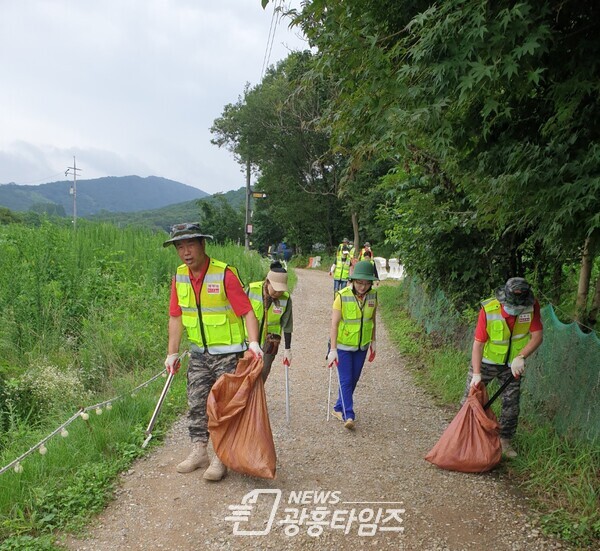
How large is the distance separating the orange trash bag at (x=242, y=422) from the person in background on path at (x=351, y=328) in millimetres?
1457

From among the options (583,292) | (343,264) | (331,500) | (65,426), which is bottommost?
(331,500)

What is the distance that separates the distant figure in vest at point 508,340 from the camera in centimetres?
434

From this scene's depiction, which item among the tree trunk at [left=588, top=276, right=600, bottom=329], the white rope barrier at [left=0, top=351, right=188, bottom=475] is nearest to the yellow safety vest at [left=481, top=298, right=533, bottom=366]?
the tree trunk at [left=588, top=276, right=600, bottom=329]

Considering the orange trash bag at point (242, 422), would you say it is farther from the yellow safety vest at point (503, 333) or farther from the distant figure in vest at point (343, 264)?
the distant figure in vest at point (343, 264)

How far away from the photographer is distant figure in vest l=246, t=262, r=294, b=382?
16.7ft

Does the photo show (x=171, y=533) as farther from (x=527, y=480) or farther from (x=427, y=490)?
(x=527, y=480)

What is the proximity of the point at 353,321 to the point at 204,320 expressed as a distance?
5.58 ft

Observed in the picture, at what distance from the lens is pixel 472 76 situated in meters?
2.48

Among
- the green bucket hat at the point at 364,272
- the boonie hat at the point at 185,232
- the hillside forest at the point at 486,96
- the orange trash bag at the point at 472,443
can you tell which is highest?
→ the hillside forest at the point at 486,96

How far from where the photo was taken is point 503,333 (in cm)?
445

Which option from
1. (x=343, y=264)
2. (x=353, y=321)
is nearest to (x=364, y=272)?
(x=353, y=321)

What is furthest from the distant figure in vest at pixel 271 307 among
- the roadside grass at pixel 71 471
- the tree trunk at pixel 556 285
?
the tree trunk at pixel 556 285

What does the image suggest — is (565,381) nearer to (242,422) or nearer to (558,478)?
(558,478)

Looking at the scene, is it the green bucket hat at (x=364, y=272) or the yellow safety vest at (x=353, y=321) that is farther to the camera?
the yellow safety vest at (x=353, y=321)
